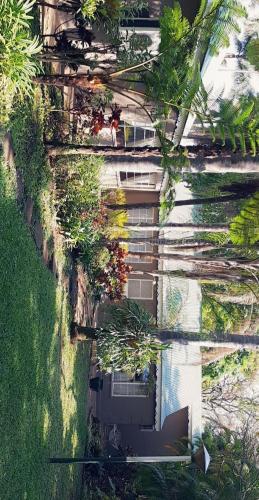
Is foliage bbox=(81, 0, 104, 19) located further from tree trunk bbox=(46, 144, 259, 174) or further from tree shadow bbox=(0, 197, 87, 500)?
tree shadow bbox=(0, 197, 87, 500)

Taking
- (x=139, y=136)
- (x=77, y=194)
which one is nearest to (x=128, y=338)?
(x=77, y=194)

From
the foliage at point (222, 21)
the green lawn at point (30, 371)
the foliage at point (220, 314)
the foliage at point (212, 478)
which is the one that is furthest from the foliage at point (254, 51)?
the foliage at point (212, 478)

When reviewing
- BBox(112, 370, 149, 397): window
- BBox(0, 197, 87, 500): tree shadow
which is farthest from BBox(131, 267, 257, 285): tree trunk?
BBox(112, 370, 149, 397): window

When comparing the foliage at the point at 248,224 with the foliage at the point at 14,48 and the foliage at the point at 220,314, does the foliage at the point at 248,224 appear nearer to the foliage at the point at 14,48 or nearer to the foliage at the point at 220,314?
the foliage at the point at 14,48

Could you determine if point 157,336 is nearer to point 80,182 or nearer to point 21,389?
point 80,182

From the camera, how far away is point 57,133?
9148 millimetres

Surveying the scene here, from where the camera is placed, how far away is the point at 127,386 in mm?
14664

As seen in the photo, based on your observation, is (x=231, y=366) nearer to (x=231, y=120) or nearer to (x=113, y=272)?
(x=113, y=272)

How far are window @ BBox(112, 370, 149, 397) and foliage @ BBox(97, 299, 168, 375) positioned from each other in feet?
9.96

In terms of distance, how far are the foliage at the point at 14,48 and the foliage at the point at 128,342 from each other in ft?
19.4

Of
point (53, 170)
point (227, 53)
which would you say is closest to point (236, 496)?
point (53, 170)

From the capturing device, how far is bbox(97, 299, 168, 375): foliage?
11289 millimetres

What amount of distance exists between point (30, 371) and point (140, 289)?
844 cm

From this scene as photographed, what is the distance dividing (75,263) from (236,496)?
5416 millimetres
